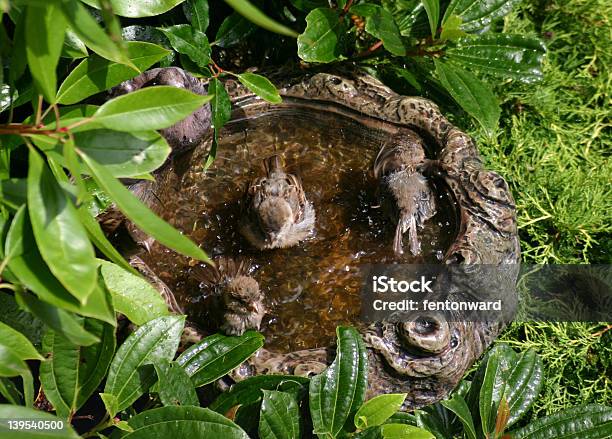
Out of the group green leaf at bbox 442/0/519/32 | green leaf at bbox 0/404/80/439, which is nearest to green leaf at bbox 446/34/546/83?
green leaf at bbox 442/0/519/32

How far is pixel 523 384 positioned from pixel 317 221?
81cm

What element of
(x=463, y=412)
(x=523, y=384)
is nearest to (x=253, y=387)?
(x=463, y=412)

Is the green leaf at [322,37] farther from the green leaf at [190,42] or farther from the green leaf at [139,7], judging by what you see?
the green leaf at [139,7]

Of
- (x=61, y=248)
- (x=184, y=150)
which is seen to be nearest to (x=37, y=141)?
(x=61, y=248)

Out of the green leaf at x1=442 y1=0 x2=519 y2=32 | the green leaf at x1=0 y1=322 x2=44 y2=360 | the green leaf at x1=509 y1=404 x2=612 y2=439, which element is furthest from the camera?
the green leaf at x1=442 y1=0 x2=519 y2=32

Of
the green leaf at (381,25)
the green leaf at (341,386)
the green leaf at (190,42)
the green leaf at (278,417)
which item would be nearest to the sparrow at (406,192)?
the green leaf at (381,25)

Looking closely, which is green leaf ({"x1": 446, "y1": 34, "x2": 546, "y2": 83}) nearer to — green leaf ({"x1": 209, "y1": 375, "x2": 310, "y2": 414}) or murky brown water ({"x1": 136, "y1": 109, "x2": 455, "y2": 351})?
murky brown water ({"x1": 136, "y1": 109, "x2": 455, "y2": 351})

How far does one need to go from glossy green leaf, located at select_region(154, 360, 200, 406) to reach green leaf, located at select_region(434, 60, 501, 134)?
123 cm

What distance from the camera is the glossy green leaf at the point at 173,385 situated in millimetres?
1583

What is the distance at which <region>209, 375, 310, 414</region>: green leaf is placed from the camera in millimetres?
1764

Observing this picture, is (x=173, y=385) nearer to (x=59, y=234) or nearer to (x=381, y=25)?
(x=59, y=234)

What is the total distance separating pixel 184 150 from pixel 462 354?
1.05m

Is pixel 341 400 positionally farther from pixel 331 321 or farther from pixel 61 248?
pixel 61 248

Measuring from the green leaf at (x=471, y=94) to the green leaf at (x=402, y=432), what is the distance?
3.32 feet
